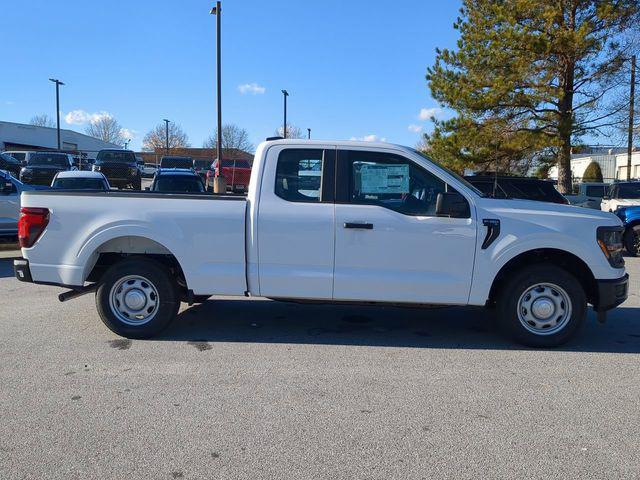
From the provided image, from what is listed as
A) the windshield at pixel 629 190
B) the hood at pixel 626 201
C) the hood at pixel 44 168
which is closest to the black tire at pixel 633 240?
the hood at pixel 626 201

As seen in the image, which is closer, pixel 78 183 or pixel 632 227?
pixel 632 227

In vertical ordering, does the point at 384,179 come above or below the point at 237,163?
below

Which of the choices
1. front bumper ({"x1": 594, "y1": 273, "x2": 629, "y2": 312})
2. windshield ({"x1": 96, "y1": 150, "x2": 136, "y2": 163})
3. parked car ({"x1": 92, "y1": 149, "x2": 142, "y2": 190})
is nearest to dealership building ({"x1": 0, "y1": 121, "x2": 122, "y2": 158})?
windshield ({"x1": 96, "y1": 150, "x2": 136, "y2": 163})

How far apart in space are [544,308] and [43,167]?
22.3 meters

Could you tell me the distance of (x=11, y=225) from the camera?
37.7 ft

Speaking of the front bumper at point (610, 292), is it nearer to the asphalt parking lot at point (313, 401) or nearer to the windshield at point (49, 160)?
the asphalt parking lot at point (313, 401)

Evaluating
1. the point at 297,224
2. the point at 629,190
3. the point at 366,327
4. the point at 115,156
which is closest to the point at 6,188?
the point at 297,224

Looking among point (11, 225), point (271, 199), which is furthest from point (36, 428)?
point (11, 225)

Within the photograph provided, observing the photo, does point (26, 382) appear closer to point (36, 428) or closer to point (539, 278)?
point (36, 428)

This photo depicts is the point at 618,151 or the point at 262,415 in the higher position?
the point at 618,151

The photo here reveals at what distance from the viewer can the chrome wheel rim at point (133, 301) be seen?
568cm

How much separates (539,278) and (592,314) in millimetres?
2233

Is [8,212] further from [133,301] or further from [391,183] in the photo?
[391,183]

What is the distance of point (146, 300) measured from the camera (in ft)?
18.7
